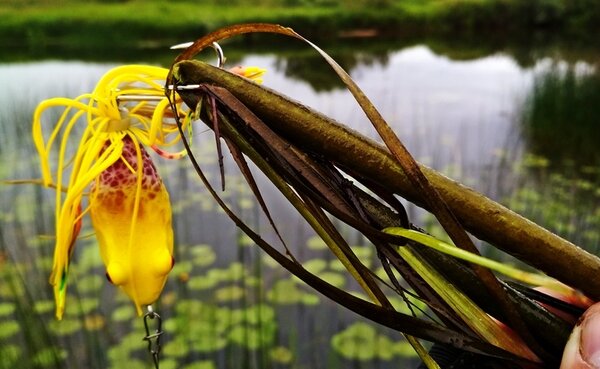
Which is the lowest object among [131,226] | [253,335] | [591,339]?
[253,335]

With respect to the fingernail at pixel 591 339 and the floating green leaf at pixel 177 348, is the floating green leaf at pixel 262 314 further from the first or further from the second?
the fingernail at pixel 591 339

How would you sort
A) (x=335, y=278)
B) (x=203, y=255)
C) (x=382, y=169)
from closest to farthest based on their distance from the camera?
1. (x=382, y=169)
2. (x=335, y=278)
3. (x=203, y=255)

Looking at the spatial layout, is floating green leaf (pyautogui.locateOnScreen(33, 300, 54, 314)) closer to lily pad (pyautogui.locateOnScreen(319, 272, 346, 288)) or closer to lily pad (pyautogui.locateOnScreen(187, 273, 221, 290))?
lily pad (pyautogui.locateOnScreen(187, 273, 221, 290))

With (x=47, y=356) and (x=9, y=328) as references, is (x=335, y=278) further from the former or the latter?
(x=9, y=328)

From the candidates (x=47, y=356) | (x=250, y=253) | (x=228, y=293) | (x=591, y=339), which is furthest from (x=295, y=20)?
(x=591, y=339)

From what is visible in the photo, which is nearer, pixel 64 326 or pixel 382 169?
pixel 382 169

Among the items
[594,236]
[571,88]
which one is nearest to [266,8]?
[571,88]

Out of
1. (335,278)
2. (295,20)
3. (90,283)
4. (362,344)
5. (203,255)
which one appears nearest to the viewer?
(362,344)

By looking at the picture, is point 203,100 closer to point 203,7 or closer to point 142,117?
point 142,117
